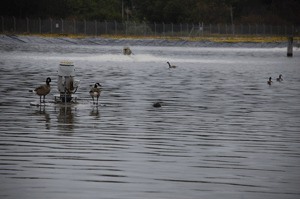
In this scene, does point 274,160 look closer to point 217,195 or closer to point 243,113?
point 217,195

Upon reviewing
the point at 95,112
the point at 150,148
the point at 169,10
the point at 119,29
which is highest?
the point at 169,10

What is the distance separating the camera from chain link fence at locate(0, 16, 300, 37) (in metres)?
133

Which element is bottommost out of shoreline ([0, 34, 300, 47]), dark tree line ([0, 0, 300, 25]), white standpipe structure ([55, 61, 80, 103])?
shoreline ([0, 34, 300, 47])

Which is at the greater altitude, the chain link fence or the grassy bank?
the chain link fence

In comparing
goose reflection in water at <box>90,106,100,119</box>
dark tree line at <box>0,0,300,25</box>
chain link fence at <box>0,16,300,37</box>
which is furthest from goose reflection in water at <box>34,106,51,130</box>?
dark tree line at <box>0,0,300,25</box>

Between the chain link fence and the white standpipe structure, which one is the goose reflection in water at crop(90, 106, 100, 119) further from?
the chain link fence

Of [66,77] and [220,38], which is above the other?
[66,77]

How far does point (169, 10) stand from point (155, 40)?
21.9m

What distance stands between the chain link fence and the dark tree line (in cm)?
610

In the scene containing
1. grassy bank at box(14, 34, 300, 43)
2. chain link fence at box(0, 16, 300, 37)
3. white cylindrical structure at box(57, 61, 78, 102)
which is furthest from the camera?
chain link fence at box(0, 16, 300, 37)

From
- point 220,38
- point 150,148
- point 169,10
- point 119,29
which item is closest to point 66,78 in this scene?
point 150,148

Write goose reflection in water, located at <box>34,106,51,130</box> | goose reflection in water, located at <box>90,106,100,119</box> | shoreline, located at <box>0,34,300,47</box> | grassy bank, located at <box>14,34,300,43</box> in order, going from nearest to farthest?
1. goose reflection in water, located at <box>34,106,51,130</box>
2. goose reflection in water, located at <box>90,106,100,119</box>
3. shoreline, located at <box>0,34,300,47</box>
4. grassy bank, located at <box>14,34,300,43</box>

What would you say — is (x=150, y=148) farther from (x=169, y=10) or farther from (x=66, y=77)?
(x=169, y=10)

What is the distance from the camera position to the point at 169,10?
153875mm
